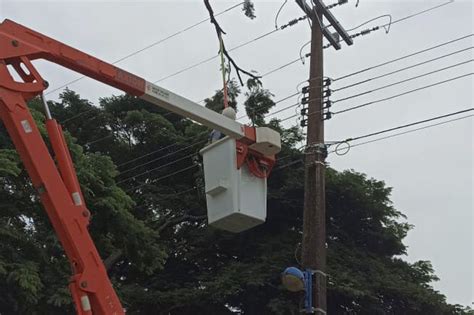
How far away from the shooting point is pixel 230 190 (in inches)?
249

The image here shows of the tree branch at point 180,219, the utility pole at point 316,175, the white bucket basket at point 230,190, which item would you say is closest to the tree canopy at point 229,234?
the tree branch at point 180,219

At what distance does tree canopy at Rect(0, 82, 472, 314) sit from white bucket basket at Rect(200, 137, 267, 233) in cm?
1011

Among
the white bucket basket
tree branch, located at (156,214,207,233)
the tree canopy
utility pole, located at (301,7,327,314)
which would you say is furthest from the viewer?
tree branch, located at (156,214,207,233)

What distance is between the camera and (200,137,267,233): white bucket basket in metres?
6.30

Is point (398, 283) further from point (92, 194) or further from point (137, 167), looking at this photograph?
point (92, 194)

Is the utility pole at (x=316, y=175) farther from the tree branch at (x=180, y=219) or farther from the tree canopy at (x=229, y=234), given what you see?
the tree branch at (x=180, y=219)

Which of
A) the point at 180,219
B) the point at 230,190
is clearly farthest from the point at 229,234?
the point at 230,190

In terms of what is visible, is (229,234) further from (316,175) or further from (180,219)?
(316,175)

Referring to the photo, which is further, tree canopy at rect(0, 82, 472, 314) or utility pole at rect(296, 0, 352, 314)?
tree canopy at rect(0, 82, 472, 314)

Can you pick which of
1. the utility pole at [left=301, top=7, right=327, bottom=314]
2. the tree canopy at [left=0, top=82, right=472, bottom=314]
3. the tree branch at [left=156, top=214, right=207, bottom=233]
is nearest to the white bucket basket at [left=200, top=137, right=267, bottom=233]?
the utility pole at [left=301, top=7, right=327, bottom=314]

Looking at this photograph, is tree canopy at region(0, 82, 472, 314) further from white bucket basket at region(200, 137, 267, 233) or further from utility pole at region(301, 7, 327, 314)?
white bucket basket at region(200, 137, 267, 233)

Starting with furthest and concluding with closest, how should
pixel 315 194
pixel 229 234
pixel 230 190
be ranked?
pixel 229 234
pixel 315 194
pixel 230 190

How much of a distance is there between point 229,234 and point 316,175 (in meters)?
11.3

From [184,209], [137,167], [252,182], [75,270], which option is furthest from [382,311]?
[75,270]
